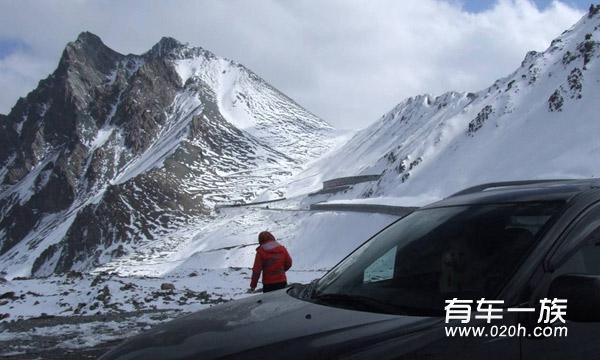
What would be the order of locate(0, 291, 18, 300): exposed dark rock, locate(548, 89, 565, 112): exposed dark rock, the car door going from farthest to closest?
locate(548, 89, 565, 112): exposed dark rock → locate(0, 291, 18, 300): exposed dark rock → the car door

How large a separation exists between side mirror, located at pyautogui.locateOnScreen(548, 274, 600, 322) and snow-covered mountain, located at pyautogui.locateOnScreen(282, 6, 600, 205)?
36987mm

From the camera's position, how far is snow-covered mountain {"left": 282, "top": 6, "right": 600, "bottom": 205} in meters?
43.2

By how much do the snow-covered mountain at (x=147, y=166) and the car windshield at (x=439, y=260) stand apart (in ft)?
297

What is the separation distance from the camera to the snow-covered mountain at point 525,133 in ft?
142

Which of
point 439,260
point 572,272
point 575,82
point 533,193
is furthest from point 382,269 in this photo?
point 575,82

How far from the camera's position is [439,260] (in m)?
2.99

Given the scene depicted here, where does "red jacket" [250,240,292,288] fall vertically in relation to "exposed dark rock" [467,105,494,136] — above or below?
below

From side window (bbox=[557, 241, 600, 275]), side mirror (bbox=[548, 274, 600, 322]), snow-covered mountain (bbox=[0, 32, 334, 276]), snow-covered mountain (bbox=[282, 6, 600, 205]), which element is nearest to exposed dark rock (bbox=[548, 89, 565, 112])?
snow-covered mountain (bbox=[282, 6, 600, 205])

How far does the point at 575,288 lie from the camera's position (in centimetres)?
234

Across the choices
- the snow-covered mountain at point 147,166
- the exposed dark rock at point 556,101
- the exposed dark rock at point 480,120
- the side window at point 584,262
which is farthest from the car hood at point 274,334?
the snow-covered mountain at point 147,166

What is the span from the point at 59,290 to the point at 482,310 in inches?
533

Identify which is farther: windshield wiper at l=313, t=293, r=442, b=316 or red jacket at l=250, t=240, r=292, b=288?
red jacket at l=250, t=240, r=292, b=288

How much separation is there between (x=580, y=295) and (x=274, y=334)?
117cm

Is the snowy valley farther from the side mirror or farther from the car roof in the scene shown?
the side mirror
